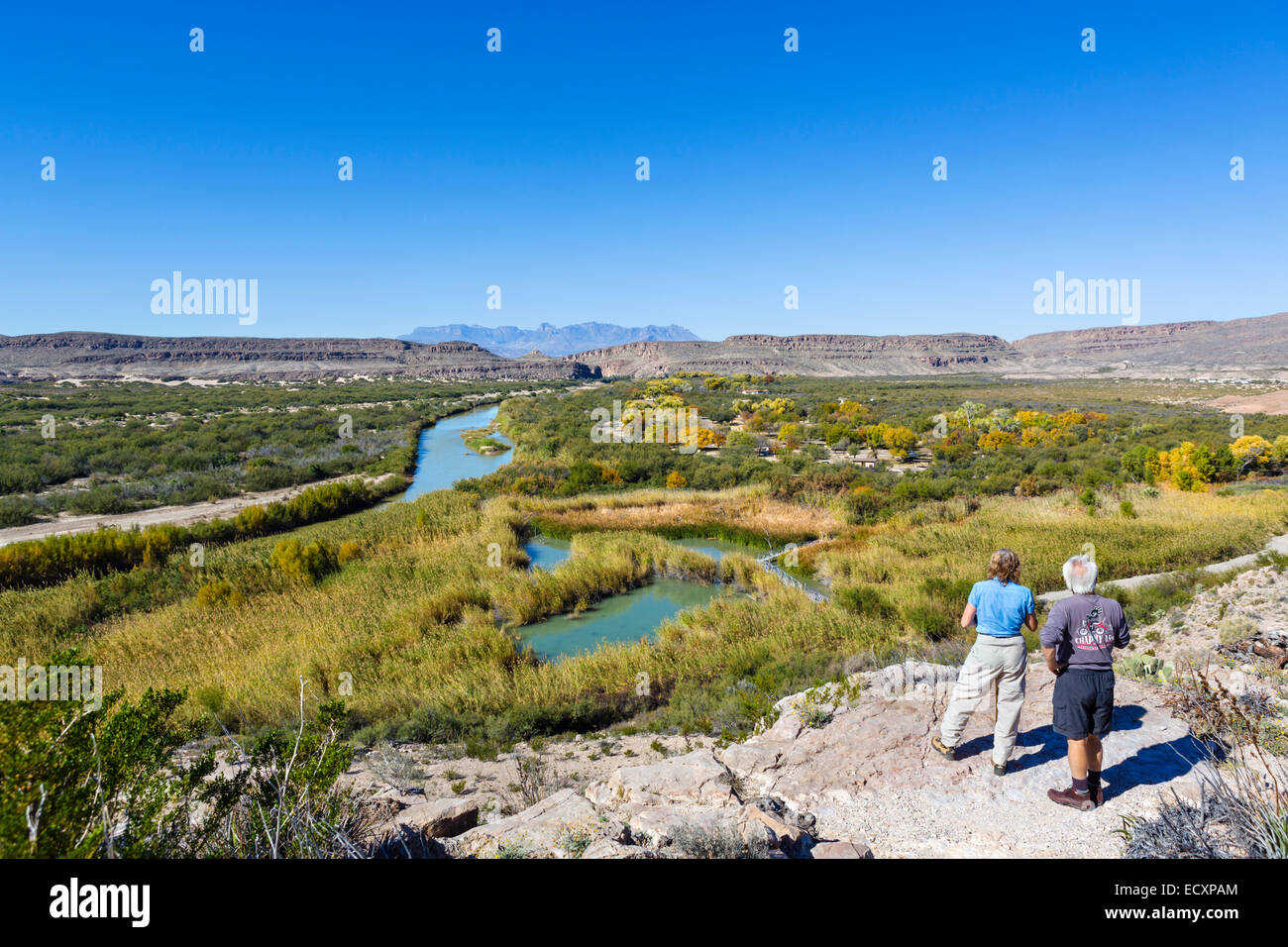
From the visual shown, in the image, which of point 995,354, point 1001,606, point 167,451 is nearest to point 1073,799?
point 1001,606

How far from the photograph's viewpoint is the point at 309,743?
4.41m

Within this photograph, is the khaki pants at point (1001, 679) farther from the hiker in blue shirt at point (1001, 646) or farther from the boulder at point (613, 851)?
the boulder at point (613, 851)

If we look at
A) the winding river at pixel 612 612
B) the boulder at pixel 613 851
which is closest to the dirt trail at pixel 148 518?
the winding river at pixel 612 612

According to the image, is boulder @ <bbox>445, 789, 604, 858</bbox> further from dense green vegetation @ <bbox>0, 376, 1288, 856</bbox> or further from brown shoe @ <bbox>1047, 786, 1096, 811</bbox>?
brown shoe @ <bbox>1047, 786, 1096, 811</bbox>

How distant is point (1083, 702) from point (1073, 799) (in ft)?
2.84

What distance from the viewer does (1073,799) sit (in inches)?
178

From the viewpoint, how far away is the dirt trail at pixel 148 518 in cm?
1931

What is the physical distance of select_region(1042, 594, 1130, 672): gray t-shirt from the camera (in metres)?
4.21

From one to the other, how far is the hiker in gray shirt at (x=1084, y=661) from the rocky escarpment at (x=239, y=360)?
144m
